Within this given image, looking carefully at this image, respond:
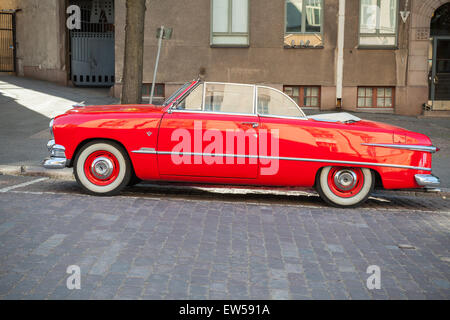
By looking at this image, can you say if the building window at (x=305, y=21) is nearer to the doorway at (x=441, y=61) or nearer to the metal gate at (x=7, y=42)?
the doorway at (x=441, y=61)

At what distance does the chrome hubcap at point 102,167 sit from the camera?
801 cm

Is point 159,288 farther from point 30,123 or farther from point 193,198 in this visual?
point 30,123

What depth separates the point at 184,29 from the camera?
2036 centimetres

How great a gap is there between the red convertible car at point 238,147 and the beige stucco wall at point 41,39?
16569mm

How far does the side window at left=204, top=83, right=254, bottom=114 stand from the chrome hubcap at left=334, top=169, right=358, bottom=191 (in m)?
1.37

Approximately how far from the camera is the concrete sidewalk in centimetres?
1067

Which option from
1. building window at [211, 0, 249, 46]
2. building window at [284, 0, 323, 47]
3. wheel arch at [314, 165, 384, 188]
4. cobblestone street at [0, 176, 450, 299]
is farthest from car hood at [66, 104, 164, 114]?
building window at [284, 0, 323, 47]

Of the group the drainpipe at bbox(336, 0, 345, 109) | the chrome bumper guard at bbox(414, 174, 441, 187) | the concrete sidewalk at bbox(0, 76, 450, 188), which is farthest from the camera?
the drainpipe at bbox(336, 0, 345, 109)

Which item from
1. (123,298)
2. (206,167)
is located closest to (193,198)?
(206,167)

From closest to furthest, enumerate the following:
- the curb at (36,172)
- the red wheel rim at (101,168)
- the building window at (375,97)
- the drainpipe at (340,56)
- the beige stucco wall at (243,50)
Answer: the red wheel rim at (101,168), the curb at (36,172), the drainpipe at (340,56), the beige stucco wall at (243,50), the building window at (375,97)

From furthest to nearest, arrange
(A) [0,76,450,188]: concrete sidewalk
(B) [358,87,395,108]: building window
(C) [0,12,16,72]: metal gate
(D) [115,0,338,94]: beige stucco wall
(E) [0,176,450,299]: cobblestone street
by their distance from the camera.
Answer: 1. (C) [0,12,16,72]: metal gate
2. (B) [358,87,395,108]: building window
3. (D) [115,0,338,94]: beige stucco wall
4. (A) [0,76,450,188]: concrete sidewalk
5. (E) [0,176,450,299]: cobblestone street

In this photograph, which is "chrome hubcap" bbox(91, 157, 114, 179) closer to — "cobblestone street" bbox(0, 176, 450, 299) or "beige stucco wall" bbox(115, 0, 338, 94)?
"cobblestone street" bbox(0, 176, 450, 299)

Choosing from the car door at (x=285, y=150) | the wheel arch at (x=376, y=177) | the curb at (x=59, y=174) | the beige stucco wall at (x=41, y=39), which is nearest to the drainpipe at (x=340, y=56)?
the beige stucco wall at (x=41, y=39)

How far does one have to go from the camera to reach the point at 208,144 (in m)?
7.75
